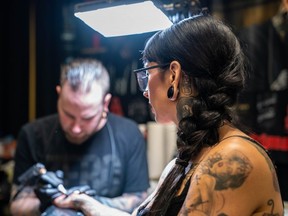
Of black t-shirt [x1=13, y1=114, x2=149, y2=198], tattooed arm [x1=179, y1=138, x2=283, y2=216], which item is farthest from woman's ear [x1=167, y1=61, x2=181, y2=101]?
black t-shirt [x1=13, y1=114, x2=149, y2=198]

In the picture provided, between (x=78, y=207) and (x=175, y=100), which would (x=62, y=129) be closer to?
(x=78, y=207)

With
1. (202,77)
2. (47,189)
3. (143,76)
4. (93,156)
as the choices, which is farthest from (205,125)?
(93,156)

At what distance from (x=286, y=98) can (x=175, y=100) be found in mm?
1550

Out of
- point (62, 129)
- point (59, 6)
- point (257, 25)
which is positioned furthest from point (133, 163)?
point (59, 6)

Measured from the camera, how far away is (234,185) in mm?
932

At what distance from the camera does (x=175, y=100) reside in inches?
43.8

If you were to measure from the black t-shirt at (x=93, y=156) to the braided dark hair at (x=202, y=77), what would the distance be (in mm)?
779

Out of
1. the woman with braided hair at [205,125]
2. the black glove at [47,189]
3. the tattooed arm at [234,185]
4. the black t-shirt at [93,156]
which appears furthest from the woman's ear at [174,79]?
the black t-shirt at [93,156]

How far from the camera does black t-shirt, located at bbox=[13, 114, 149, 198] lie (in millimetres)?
1830

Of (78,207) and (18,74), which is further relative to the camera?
(18,74)

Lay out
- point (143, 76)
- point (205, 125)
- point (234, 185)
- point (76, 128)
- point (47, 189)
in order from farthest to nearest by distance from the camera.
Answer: point (76, 128) → point (47, 189) → point (143, 76) → point (205, 125) → point (234, 185)

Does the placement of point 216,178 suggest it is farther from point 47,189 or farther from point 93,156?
point 93,156

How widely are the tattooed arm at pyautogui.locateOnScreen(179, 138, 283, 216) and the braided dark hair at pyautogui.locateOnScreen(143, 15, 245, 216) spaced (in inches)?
3.8

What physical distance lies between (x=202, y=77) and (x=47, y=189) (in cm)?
78
